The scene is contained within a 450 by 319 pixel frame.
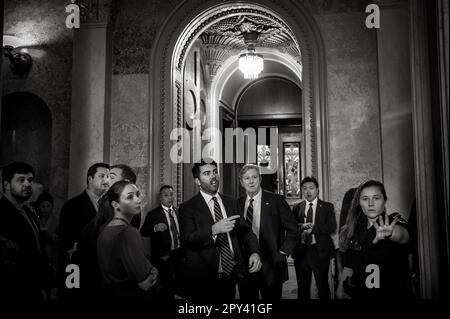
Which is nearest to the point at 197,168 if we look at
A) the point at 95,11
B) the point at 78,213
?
the point at 78,213

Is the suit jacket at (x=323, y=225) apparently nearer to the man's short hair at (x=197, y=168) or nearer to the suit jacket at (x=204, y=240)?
the suit jacket at (x=204, y=240)

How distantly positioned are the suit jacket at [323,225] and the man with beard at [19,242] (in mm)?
2647

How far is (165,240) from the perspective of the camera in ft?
17.9

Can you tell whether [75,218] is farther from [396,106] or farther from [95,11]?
[396,106]

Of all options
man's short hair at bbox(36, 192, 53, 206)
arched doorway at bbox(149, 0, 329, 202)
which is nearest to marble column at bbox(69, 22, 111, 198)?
man's short hair at bbox(36, 192, 53, 206)

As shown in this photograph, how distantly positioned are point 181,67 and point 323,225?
3.12 m

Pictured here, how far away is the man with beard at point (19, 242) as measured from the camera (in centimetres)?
384

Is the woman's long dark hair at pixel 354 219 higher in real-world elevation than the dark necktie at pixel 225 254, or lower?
higher

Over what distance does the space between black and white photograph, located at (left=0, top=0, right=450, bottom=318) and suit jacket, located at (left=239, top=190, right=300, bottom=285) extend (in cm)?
1

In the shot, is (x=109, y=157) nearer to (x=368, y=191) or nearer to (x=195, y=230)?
(x=195, y=230)

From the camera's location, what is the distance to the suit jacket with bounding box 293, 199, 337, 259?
5305 millimetres

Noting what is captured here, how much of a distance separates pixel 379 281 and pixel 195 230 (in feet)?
5.57

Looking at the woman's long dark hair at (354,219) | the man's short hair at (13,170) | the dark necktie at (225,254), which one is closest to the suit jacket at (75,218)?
the man's short hair at (13,170)

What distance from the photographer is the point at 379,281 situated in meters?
3.70
